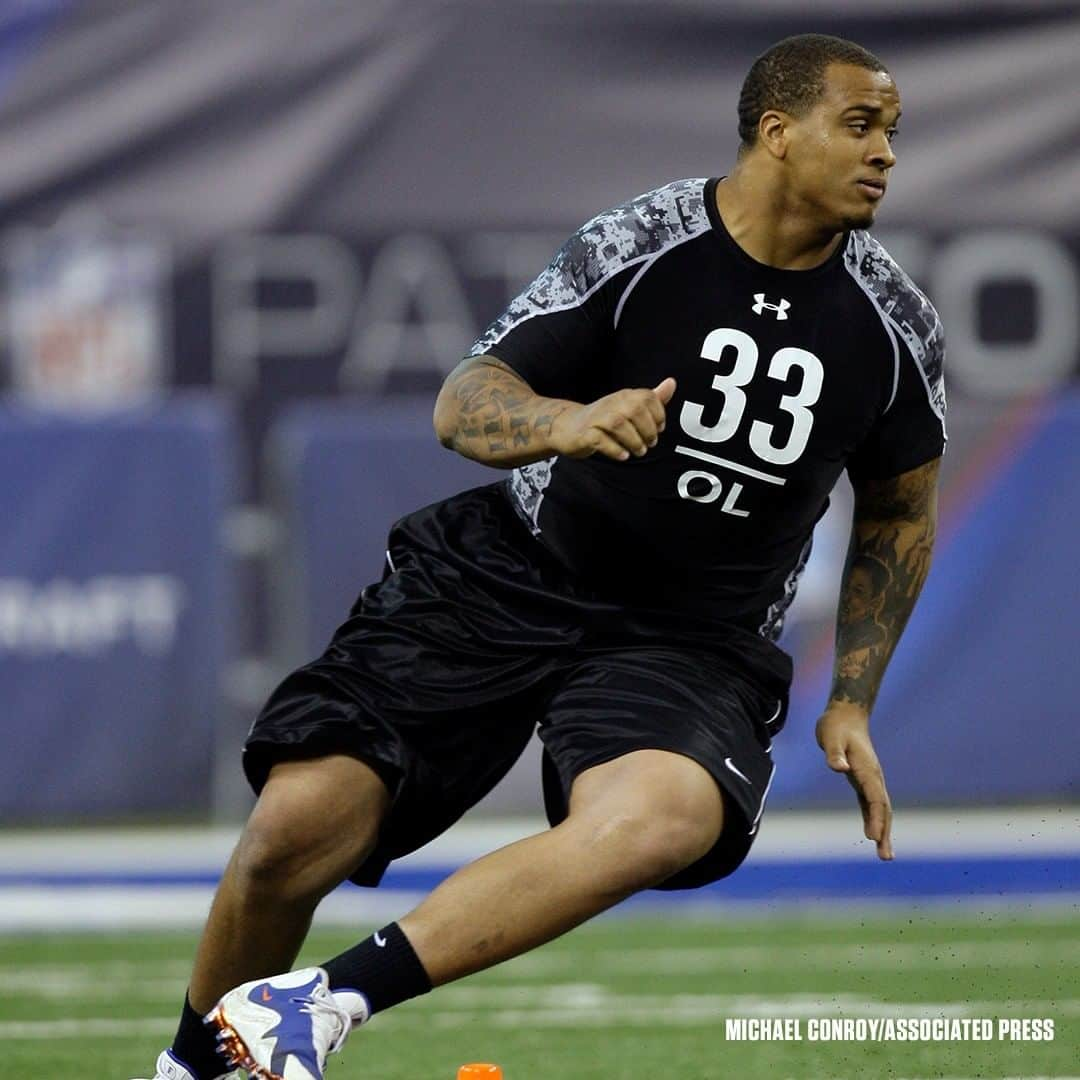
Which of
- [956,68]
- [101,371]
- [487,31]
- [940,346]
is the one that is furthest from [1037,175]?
[940,346]

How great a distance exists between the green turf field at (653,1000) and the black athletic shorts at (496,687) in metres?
0.82

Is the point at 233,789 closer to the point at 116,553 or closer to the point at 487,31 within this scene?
the point at 116,553

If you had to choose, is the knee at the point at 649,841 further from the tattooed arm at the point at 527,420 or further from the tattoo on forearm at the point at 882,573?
the tattoo on forearm at the point at 882,573

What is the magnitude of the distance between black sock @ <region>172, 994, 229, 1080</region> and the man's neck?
1727 mm

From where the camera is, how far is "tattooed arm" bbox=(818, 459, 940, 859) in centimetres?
457

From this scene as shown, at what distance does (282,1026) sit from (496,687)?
941 millimetres

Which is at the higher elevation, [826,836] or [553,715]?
[553,715]

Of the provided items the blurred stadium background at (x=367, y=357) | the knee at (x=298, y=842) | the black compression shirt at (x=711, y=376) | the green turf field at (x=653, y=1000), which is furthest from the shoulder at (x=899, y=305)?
the blurred stadium background at (x=367, y=357)

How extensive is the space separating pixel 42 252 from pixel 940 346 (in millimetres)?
6144

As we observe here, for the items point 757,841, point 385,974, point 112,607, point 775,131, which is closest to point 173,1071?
point 385,974

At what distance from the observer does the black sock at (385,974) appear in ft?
12.5

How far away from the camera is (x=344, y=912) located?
7941 millimetres

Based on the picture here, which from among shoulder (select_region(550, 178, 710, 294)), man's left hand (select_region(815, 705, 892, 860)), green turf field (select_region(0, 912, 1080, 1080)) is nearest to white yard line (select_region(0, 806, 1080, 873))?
green turf field (select_region(0, 912, 1080, 1080))

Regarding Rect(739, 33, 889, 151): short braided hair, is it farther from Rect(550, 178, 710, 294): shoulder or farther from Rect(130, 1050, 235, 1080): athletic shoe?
Rect(130, 1050, 235, 1080): athletic shoe
